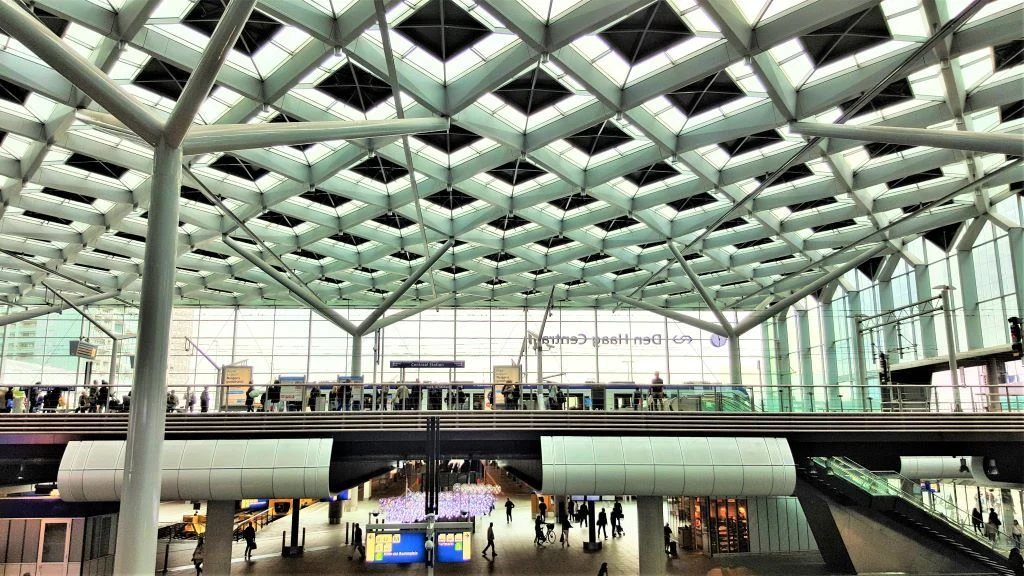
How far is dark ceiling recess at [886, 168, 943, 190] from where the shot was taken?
84.0ft

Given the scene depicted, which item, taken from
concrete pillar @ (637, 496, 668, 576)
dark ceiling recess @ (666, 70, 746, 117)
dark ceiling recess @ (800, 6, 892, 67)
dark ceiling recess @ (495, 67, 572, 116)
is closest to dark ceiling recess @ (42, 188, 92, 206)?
dark ceiling recess @ (495, 67, 572, 116)

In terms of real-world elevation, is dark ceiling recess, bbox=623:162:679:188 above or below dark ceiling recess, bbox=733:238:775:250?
above

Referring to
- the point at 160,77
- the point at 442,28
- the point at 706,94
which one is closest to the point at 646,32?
the point at 706,94

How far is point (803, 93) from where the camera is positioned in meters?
19.1

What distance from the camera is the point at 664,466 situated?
61.4ft

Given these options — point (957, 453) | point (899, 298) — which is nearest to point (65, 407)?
point (957, 453)

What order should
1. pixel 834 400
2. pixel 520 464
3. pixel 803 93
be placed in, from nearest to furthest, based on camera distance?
1. pixel 803 93
2. pixel 834 400
3. pixel 520 464

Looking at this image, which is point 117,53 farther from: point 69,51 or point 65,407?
point 65,407

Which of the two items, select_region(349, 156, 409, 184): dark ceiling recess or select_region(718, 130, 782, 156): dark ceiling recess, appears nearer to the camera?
select_region(718, 130, 782, 156): dark ceiling recess

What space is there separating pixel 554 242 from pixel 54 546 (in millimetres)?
25864

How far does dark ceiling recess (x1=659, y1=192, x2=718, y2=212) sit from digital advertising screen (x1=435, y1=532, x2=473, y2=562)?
1656cm

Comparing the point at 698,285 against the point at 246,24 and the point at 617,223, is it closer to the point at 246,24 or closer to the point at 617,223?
the point at 617,223

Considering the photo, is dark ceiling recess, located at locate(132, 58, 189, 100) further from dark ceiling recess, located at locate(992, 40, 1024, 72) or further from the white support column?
dark ceiling recess, located at locate(992, 40, 1024, 72)

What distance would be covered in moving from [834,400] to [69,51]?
823 inches
